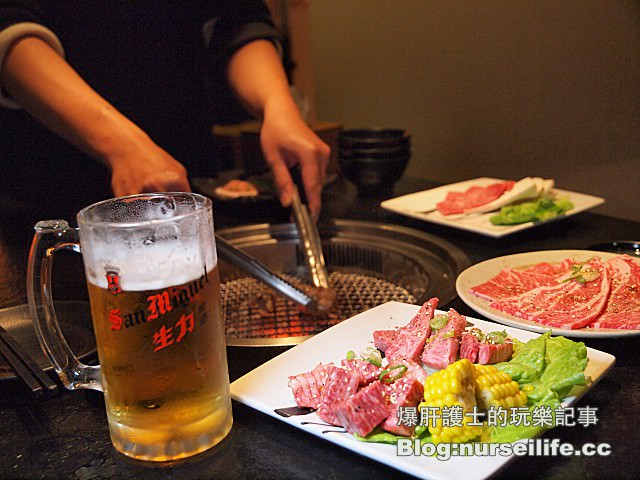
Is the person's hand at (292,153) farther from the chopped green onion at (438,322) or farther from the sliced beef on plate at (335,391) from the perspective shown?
the sliced beef on plate at (335,391)

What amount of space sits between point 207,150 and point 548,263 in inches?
74.3

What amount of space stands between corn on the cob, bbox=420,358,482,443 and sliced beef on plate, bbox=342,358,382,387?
0.32 feet

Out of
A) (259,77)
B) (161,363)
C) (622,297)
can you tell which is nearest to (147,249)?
(161,363)

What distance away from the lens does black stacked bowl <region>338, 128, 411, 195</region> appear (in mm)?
2516

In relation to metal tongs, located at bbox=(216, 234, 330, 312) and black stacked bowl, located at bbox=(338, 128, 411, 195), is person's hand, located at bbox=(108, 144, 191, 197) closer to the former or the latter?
metal tongs, located at bbox=(216, 234, 330, 312)

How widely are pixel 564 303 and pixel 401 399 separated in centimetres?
60

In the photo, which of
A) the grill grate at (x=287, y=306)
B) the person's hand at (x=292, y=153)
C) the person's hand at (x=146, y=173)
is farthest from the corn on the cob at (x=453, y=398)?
the person's hand at (x=292, y=153)

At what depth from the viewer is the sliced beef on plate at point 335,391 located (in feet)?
2.93

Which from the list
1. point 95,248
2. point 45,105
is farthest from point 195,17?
point 95,248

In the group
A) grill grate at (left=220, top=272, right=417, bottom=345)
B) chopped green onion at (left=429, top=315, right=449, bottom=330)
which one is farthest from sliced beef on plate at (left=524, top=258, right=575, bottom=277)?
chopped green onion at (left=429, top=315, right=449, bottom=330)

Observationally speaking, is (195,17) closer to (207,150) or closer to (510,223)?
(207,150)

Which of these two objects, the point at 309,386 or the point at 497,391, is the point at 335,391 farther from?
the point at 497,391

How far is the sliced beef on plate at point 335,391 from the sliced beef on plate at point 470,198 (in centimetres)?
123

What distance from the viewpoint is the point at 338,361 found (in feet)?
3.55
